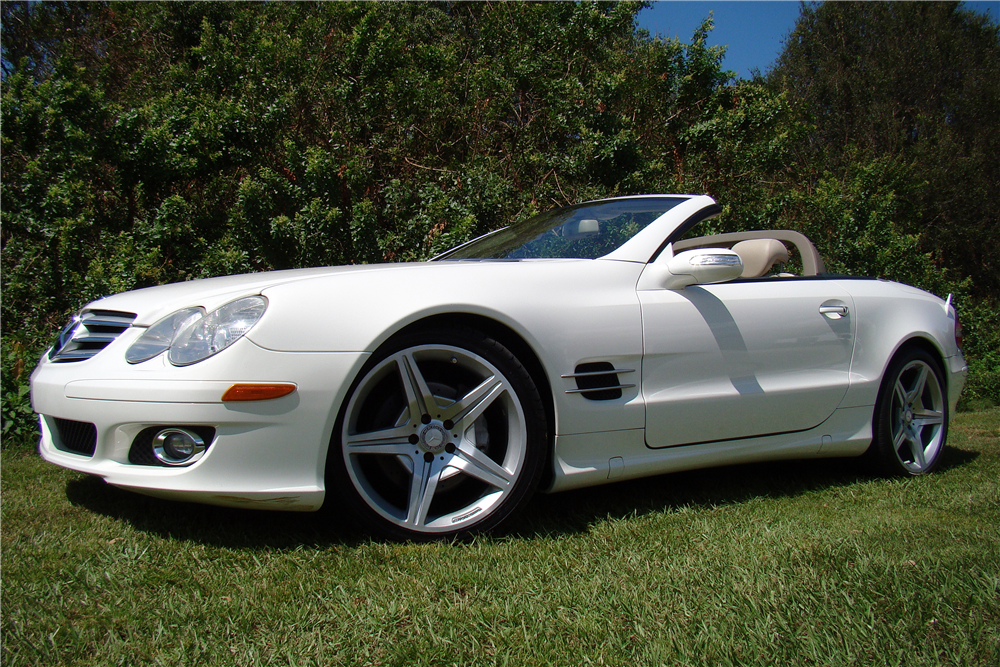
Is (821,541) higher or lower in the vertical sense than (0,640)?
lower

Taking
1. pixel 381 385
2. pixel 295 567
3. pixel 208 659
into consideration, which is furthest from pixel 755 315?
pixel 208 659

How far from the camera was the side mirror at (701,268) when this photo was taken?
297 cm

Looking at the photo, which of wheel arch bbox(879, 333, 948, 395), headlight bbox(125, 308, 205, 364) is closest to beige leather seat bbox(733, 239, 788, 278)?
wheel arch bbox(879, 333, 948, 395)

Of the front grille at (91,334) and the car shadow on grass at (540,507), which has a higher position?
the front grille at (91,334)

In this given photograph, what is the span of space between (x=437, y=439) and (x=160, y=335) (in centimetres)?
97

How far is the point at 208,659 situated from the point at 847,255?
29.6ft

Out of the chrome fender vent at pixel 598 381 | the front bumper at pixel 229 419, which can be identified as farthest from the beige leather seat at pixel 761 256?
the front bumper at pixel 229 419

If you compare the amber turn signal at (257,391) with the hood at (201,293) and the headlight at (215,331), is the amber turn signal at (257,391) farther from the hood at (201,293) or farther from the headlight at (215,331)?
the hood at (201,293)

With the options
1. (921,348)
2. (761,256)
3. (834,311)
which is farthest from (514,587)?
(921,348)

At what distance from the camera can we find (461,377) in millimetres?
2721

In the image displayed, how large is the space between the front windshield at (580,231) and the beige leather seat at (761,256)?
0.90 meters

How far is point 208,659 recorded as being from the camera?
1747mm

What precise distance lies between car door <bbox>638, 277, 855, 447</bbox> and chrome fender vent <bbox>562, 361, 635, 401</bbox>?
0.13 metres

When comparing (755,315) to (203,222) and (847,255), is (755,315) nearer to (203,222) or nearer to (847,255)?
(203,222)
